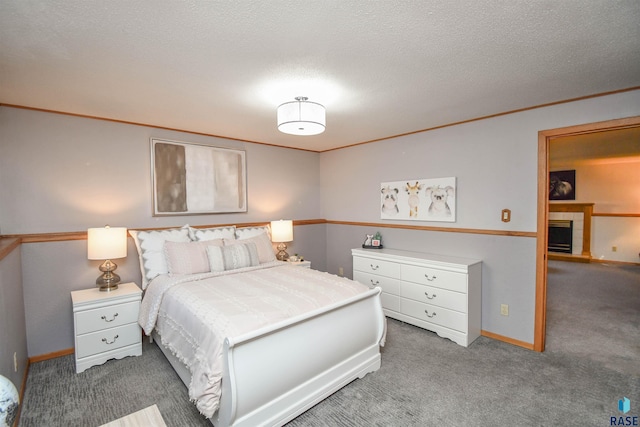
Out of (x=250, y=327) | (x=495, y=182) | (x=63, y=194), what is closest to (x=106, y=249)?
(x=63, y=194)

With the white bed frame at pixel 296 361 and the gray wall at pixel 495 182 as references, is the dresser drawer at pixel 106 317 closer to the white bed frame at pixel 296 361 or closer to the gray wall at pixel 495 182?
the white bed frame at pixel 296 361

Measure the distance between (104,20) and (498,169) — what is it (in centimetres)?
334

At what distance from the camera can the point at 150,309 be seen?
2.68 meters

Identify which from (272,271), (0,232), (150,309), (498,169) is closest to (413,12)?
(498,169)

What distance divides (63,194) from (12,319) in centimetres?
122

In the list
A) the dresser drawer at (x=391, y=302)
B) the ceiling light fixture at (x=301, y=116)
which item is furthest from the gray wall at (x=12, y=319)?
the dresser drawer at (x=391, y=302)

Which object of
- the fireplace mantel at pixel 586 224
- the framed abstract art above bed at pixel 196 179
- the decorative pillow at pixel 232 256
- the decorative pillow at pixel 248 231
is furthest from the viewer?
the fireplace mantel at pixel 586 224

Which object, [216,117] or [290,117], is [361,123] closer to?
[290,117]

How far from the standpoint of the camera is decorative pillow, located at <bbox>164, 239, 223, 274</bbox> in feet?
9.76

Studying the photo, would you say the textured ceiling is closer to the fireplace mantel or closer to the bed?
the bed

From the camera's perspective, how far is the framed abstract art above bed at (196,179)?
3.40 m

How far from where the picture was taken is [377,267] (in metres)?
3.73

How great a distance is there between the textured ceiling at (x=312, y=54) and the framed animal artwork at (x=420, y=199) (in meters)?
0.94

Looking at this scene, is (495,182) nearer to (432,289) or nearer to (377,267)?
(432,289)
